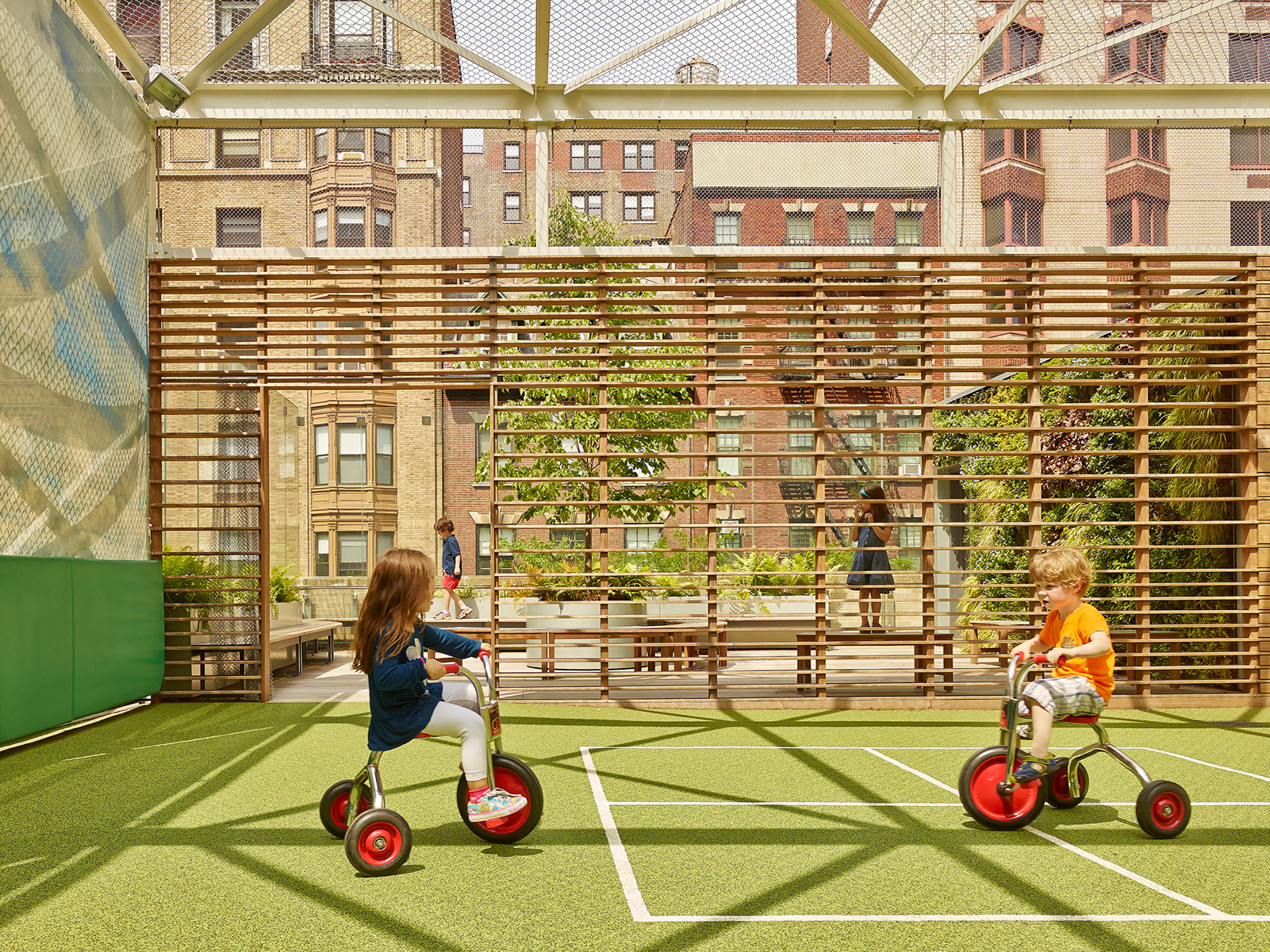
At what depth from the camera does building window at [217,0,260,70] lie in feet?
30.4

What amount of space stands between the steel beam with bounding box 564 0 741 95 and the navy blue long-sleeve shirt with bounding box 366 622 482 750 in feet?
21.1

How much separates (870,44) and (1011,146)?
52.6 feet

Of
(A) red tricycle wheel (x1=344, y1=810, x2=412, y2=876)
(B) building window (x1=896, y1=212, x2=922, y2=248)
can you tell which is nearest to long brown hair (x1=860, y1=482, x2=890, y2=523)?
(A) red tricycle wheel (x1=344, y1=810, x2=412, y2=876)

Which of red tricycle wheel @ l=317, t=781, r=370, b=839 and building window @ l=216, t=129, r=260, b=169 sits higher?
building window @ l=216, t=129, r=260, b=169

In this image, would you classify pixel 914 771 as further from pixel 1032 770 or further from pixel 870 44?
pixel 870 44

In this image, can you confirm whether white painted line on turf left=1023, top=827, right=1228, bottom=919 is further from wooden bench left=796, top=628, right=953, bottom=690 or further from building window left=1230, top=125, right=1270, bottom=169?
building window left=1230, top=125, right=1270, bottom=169

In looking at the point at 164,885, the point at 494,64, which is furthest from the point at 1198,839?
the point at 494,64

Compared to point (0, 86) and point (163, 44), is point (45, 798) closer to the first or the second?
point (0, 86)

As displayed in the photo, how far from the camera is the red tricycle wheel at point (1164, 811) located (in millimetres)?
4793

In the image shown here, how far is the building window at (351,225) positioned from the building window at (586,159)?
15.1m

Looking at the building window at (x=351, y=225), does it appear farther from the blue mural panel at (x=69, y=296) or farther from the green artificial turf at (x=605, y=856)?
the green artificial turf at (x=605, y=856)

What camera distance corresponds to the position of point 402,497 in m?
30.8

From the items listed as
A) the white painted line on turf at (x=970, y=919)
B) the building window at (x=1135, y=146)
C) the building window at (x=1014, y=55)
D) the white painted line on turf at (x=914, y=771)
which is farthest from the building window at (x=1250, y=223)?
the white painted line on turf at (x=970, y=919)

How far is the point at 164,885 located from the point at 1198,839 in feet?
14.4
